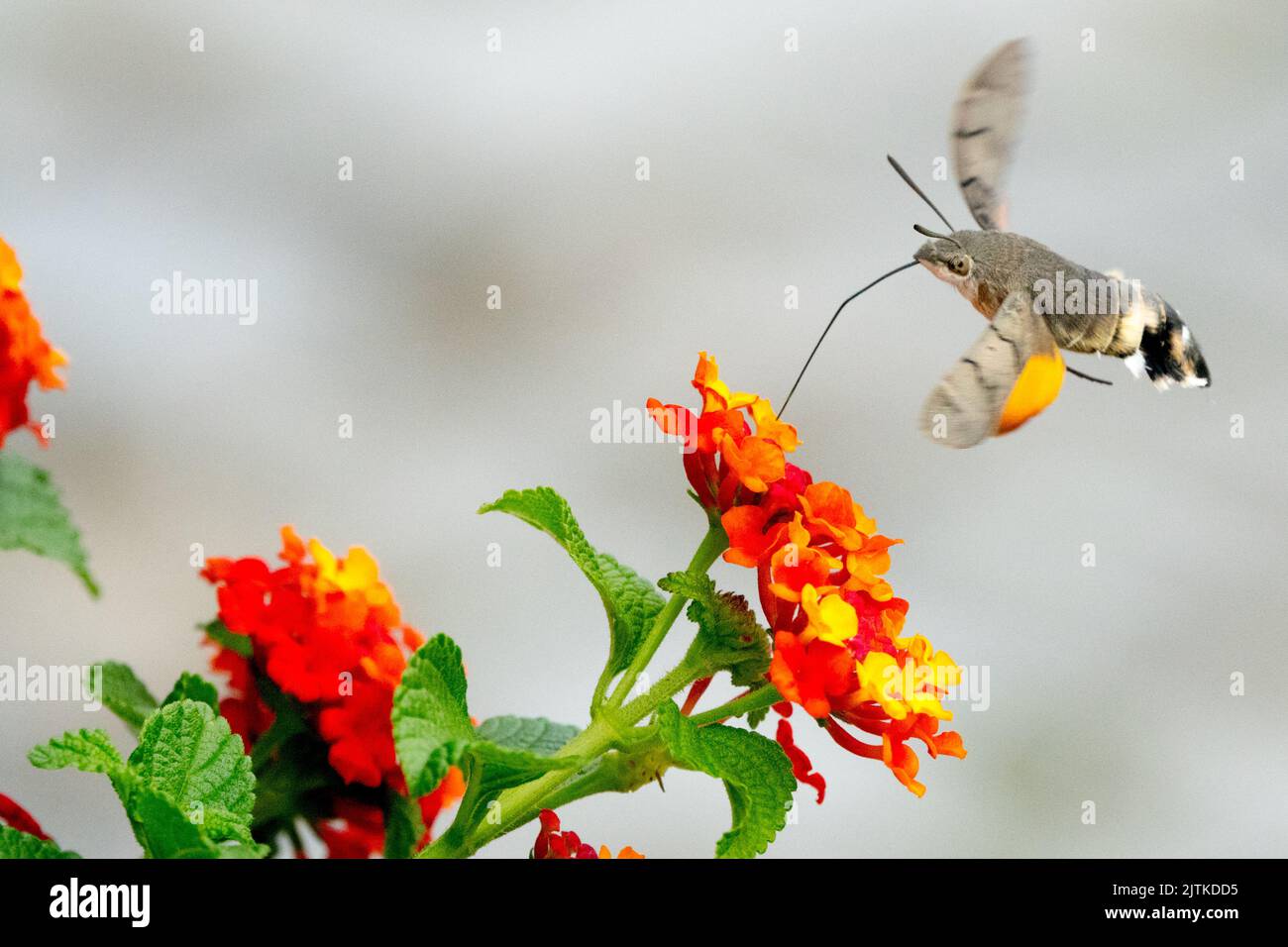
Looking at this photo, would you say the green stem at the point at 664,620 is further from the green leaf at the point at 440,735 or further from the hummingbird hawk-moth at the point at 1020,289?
the hummingbird hawk-moth at the point at 1020,289

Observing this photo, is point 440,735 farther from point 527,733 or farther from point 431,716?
point 527,733

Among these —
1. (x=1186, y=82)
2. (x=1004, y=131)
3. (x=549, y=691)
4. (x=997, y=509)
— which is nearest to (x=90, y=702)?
(x=1004, y=131)

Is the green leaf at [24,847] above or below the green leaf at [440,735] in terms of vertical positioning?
below

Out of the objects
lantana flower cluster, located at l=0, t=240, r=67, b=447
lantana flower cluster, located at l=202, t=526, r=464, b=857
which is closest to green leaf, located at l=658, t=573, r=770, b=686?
lantana flower cluster, located at l=202, t=526, r=464, b=857

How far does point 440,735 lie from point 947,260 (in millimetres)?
402

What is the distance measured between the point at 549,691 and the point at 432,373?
0.43 m

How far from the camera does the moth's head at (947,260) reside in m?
0.64

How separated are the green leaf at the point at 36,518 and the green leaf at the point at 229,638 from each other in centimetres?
9

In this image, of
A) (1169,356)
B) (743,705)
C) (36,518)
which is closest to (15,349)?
(36,518)

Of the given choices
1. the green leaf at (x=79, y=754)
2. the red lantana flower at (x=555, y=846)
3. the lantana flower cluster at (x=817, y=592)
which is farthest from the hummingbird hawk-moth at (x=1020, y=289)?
the green leaf at (x=79, y=754)

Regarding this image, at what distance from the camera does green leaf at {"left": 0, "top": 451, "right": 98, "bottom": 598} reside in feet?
1.34

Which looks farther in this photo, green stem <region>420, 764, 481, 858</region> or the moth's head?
the moth's head

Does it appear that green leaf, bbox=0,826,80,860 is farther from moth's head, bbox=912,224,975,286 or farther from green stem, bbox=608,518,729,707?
moth's head, bbox=912,224,975,286

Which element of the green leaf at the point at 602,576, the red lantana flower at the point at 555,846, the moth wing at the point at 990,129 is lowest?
the red lantana flower at the point at 555,846
